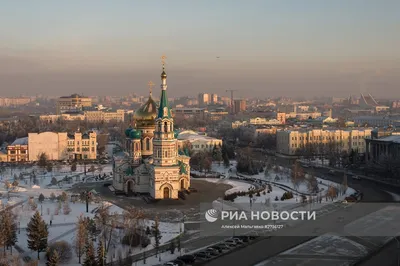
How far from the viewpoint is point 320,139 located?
141 feet

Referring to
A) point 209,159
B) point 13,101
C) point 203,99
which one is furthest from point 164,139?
point 13,101

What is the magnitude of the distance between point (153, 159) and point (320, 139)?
23.0m

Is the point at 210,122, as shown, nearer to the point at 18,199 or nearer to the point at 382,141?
the point at 382,141

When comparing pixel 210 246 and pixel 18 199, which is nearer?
pixel 210 246

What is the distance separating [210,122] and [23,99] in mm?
118299

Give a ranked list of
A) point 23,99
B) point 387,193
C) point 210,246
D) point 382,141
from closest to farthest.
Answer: point 210,246, point 387,193, point 382,141, point 23,99

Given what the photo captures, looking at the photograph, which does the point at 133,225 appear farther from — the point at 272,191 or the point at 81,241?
the point at 272,191

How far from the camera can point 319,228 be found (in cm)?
1789

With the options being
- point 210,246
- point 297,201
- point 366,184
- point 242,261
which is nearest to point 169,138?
point 297,201

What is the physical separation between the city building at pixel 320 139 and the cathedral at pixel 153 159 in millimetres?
18200

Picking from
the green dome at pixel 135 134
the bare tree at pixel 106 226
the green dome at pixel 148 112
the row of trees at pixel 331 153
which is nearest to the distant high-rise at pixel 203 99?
the row of trees at pixel 331 153

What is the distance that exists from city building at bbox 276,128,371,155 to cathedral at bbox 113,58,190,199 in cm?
1820

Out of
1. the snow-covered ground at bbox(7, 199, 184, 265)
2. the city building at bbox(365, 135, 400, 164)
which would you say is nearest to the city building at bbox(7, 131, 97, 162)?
the snow-covered ground at bbox(7, 199, 184, 265)

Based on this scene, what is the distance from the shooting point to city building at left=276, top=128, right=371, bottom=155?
42.1 metres
